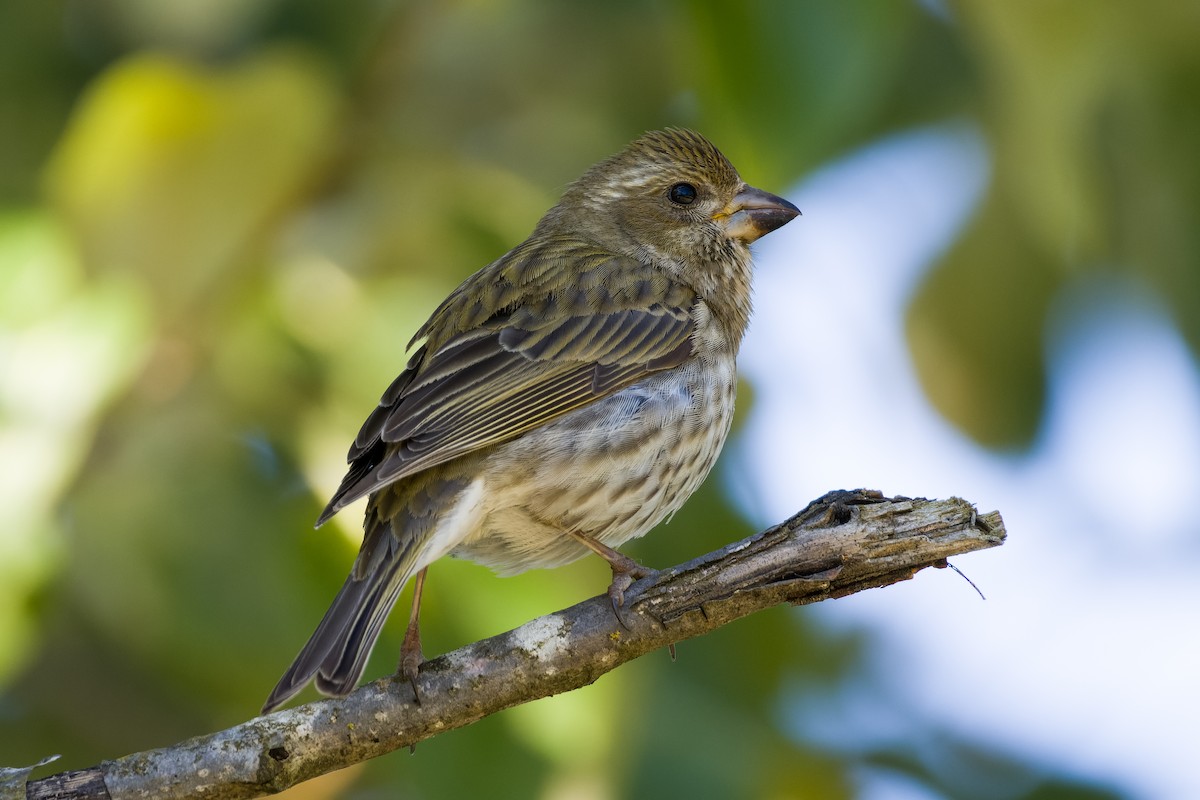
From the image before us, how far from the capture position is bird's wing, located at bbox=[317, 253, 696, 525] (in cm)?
399

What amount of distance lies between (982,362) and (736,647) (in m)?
1.24

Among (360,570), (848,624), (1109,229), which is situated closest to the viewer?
(360,570)

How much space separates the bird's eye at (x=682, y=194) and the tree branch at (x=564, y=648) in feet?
6.60

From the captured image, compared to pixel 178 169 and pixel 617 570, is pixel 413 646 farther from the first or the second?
pixel 178 169

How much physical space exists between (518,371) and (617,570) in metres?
0.74

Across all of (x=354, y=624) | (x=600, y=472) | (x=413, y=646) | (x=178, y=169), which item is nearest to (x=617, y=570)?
(x=600, y=472)

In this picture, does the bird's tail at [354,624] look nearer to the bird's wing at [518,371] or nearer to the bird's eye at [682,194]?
the bird's wing at [518,371]

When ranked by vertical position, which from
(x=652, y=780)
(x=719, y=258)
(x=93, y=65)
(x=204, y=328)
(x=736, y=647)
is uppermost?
(x=93, y=65)

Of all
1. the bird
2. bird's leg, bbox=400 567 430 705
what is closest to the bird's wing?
the bird

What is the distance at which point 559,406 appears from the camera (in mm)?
4316

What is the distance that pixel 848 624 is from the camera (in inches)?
230

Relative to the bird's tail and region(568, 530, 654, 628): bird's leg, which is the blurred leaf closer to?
the bird's tail

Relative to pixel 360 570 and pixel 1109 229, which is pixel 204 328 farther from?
pixel 1109 229

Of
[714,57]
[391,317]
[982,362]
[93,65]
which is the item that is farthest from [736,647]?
[93,65]
